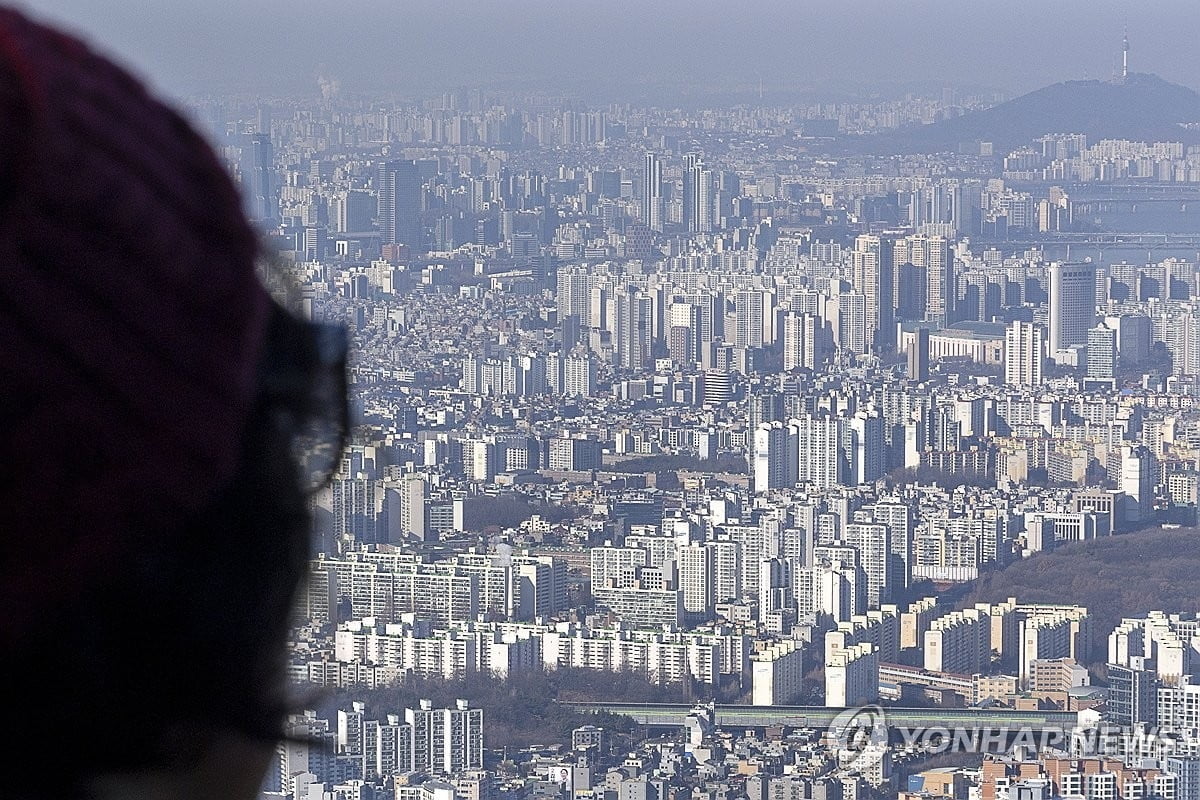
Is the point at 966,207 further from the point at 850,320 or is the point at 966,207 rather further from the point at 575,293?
the point at 575,293

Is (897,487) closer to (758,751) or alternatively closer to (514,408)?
(514,408)

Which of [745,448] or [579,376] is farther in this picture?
Result: [579,376]

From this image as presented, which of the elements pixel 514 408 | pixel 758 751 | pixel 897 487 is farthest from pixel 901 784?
pixel 514 408

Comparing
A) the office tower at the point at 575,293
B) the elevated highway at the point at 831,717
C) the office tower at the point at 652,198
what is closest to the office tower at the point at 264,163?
the office tower at the point at 575,293

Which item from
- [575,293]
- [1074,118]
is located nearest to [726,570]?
[575,293]

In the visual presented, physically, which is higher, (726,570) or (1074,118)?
(1074,118)
